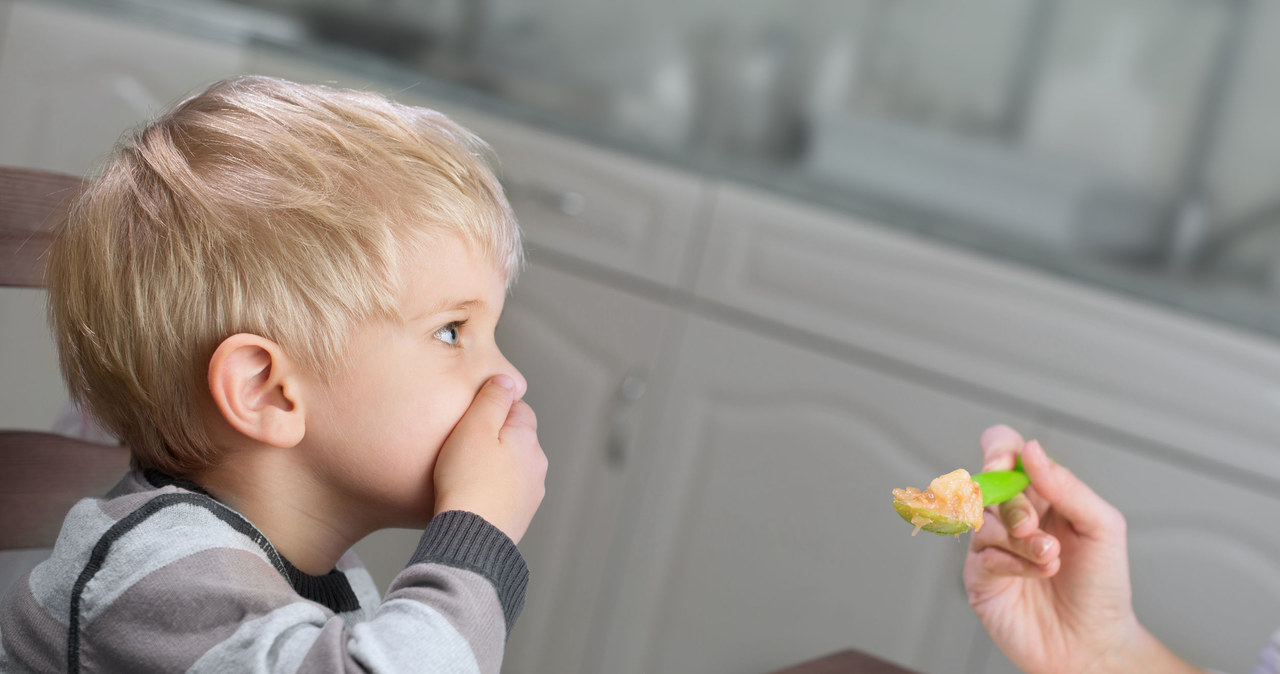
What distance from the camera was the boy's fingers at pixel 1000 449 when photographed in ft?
2.66

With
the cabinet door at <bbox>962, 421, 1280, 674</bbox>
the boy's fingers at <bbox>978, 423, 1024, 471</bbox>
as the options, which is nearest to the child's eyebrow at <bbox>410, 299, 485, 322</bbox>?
the boy's fingers at <bbox>978, 423, 1024, 471</bbox>

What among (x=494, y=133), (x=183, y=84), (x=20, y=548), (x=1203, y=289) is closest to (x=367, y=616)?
(x=20, y=548)

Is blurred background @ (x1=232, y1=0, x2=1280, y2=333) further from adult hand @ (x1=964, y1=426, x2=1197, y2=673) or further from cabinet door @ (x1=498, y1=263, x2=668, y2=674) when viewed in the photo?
adult hand @ (x1=964, y1=426, x2=1197, y2=673)

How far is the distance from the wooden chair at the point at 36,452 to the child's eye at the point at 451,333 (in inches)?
9.7

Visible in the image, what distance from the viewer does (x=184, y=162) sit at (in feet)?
2.10

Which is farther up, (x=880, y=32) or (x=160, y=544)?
(x=880, y=32)

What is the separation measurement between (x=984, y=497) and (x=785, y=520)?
873 mm

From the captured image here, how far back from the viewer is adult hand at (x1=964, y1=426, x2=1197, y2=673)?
803 millimetres

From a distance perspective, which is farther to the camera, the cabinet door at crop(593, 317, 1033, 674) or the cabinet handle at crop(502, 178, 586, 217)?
the cabinet handle at crop(502, 178, 586, 217)

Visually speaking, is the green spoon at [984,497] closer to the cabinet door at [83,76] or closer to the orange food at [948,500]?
the orange food at [948,500]

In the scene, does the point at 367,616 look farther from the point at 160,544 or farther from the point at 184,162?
the point at 184,162

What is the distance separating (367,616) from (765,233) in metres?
1.00

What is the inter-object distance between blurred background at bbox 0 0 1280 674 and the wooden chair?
0.28 meters

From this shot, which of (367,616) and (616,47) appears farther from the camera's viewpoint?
(616,47)
